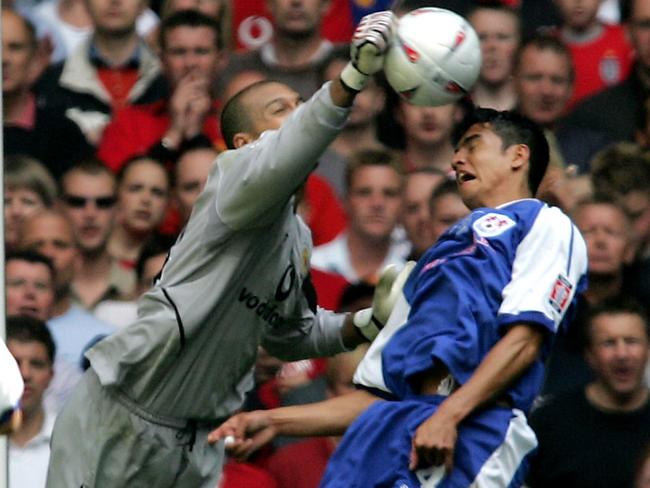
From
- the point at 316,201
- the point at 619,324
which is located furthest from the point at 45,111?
the point at 619,324

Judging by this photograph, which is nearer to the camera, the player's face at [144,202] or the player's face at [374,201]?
the player's face at [374,201]

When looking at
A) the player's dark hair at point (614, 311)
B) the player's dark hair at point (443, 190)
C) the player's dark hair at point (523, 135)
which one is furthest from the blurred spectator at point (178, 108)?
the player's dark hair at point (523, 135)

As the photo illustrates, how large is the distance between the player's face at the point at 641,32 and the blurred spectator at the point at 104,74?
218 centimetres

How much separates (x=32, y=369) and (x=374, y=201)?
1644 millimetres

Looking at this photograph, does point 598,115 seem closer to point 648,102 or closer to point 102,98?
point 648,102

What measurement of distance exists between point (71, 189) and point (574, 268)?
3.58 metres

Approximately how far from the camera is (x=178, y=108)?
8.32 m

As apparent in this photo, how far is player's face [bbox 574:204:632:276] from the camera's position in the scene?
24.5 feet

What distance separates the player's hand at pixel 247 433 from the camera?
4.86 m

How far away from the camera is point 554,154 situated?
7.92 m

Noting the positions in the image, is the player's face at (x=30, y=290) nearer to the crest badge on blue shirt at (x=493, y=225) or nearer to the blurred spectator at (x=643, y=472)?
the blurred spectator at (x=643, y=472)

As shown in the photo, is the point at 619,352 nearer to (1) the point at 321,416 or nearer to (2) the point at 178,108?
(1) the point at 321,416

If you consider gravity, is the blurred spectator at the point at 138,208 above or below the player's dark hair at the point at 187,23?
below

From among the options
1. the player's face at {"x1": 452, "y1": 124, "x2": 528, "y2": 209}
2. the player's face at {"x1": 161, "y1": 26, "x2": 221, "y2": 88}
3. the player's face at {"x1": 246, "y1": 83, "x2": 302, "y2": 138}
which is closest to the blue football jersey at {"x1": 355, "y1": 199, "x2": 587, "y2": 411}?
the player's face at {"x1": 452, "y1": 124, "x2": 528, "y2": 209}
